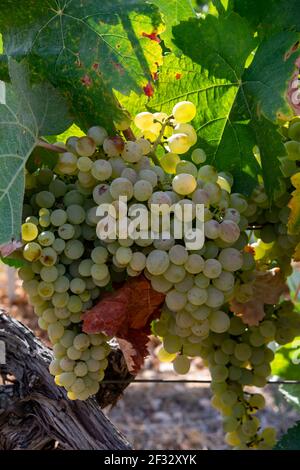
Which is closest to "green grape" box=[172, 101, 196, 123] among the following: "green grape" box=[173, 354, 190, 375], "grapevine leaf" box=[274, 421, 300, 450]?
"green grape" box=[173, 354, 190, 375]

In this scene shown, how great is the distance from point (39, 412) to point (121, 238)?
0.42m

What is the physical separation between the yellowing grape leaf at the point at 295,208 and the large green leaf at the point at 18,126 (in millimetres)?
297

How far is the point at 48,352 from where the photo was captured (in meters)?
1.16

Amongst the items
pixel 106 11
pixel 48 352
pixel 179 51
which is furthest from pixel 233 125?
pixel 48 352

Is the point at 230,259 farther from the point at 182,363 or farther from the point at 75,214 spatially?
the point at 182,363

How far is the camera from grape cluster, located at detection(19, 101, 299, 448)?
2.74 feet

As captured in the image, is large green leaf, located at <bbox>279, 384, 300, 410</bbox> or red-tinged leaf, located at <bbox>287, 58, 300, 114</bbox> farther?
large green leaf, located at <bbox>279, 384, 300, 410</bbox>

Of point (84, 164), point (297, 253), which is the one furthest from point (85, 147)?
Answer: point (297, 253)

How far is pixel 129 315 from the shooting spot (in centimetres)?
91

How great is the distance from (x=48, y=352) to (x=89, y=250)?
32 centimetres

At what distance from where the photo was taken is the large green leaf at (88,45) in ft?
2.90

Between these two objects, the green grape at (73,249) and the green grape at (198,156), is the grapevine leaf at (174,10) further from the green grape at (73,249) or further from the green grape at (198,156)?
the green grape at (73,249)

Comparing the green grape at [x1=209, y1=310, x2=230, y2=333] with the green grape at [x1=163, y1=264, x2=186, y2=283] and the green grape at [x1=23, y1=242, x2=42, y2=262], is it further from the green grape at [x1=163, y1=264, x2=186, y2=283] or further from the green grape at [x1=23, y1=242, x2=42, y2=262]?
the green grape at [x1=23, y1=242, x2=42, y2=262]

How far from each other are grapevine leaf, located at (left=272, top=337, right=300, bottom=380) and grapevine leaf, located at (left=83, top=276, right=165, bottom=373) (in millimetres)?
593
